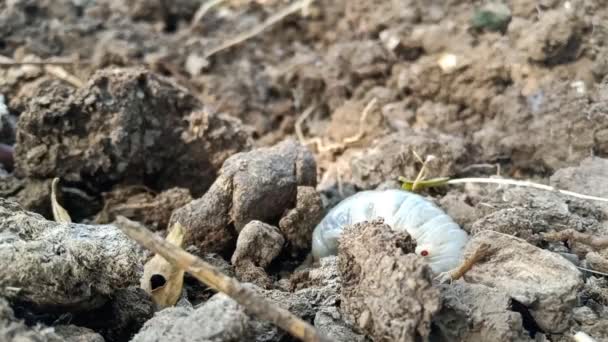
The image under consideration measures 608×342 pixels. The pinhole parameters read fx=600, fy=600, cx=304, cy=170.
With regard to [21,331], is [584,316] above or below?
below

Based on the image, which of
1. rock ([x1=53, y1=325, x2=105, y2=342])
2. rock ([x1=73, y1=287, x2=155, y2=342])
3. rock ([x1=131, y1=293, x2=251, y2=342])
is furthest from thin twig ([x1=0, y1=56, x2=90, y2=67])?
rock ([x1=131, y1=293, x2=251, y2=342])

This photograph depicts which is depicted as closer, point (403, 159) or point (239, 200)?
point (239, 200)

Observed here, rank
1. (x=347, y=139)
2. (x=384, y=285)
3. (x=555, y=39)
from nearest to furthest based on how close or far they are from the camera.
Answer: (x=384, y=285), (x=555, y=39), (x=347, y=139)

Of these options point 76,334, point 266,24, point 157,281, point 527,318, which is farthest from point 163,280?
point 266,24

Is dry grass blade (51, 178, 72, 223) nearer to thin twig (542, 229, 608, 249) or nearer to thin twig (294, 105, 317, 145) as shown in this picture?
thin twig (294, 105, 317, 145)

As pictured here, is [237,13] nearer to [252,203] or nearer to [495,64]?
[495,64]

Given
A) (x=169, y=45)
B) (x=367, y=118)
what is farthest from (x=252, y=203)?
(x=169, y=45)

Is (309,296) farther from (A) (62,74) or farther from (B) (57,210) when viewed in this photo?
(A) (62,74)
